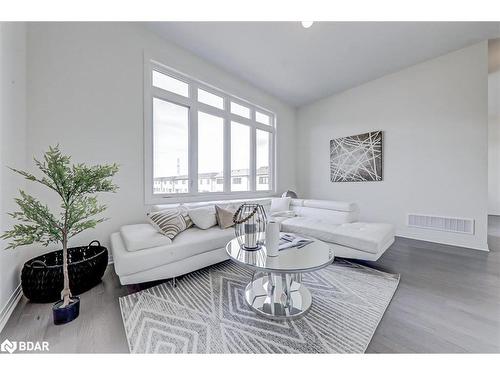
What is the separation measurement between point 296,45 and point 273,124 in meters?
1.97

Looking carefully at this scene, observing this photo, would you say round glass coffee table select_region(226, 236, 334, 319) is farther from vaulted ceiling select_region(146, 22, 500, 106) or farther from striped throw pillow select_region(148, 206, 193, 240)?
vaulted ceiling select_region(146, 22, 500, 106)

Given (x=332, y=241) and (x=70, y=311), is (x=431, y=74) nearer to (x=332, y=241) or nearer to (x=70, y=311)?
(x=332, y=241)

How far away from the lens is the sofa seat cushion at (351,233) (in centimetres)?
211

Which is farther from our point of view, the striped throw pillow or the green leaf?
the striped throw pillow

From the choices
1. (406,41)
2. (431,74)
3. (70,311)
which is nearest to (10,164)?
(70,311)

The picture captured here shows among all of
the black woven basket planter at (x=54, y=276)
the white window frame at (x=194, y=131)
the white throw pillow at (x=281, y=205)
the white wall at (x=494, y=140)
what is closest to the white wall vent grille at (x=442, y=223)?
the white throw pillow at (x=281, y=205)

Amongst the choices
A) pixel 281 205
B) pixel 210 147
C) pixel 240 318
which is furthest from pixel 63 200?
pixel 281 205

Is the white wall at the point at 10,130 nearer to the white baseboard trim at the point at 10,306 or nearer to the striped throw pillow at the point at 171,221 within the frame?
the white baseboard trim at the point at 10,306

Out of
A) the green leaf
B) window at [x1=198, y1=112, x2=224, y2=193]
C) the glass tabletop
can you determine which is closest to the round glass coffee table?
the glass tabletop

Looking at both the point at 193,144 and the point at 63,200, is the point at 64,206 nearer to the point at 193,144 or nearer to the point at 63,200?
the point at 63,200
